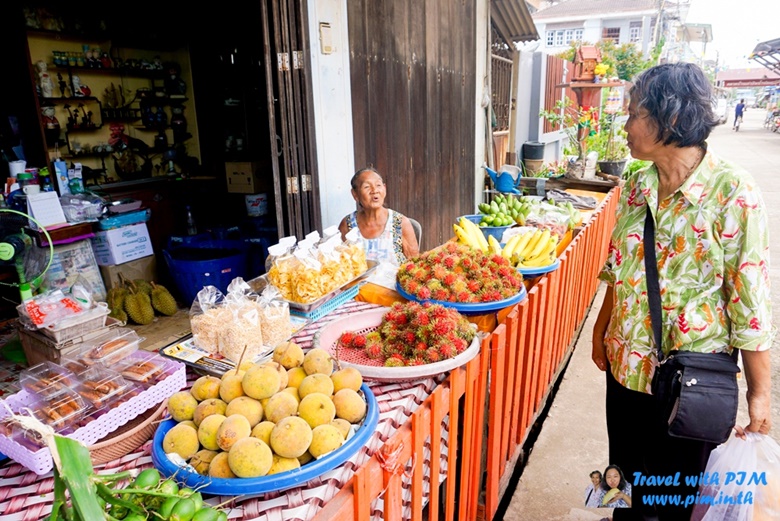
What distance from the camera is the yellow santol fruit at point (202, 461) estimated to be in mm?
1082

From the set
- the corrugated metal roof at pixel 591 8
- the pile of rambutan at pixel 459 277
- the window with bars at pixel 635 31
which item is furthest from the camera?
the corrugated metal roof at pixel 591 8

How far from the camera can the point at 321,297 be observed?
6.67ft

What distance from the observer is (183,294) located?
16.6 ft

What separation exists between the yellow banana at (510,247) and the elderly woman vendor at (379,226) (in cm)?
77

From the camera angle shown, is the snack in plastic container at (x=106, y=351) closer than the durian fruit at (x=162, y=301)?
Yes

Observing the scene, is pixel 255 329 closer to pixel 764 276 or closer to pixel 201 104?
pixel 764 276

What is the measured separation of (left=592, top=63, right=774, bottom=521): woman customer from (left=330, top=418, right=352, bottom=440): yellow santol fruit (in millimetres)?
1212

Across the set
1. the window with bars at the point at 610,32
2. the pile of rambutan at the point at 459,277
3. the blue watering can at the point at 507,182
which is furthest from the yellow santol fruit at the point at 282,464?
the window with bars at the point at 610,32

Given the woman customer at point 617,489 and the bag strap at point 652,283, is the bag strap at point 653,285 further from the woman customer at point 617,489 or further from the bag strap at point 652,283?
the woman customer at point 617,489

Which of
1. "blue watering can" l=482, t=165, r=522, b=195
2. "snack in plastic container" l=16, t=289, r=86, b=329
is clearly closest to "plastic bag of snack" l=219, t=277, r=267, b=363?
"snack in plastic container" l=16, t=289, r=86, b=329

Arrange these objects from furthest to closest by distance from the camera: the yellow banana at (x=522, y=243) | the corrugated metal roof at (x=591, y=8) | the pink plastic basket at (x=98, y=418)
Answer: the corrugated metal roof at (x=591, y=8) → the yellow banana at (x=522, y=243) → the pink plastic basket at (x=98, y=418)

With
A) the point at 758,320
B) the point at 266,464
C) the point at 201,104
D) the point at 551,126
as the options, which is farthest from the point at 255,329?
the point at 551,126

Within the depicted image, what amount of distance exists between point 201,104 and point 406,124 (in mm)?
3361

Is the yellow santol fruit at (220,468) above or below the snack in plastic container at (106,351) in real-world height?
below
